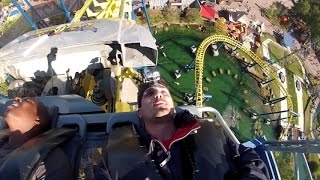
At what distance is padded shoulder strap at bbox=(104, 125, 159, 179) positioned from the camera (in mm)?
3383

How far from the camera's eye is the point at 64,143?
385 centimetres

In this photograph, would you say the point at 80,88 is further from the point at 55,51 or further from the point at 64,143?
the point at 64,143

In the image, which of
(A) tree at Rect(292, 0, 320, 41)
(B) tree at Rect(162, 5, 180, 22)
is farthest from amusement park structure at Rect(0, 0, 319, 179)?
(A) tree at Rect(292, 0, 320, 41)

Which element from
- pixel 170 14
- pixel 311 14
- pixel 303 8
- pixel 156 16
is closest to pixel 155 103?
pixel 156 16

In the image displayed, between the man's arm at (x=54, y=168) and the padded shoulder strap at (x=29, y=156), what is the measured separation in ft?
0.17

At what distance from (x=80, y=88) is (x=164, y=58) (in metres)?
12.1

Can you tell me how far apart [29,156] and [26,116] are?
75cm

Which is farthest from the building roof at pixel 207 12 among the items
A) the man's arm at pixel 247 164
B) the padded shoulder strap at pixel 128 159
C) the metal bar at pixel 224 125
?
the padded shoulder strap at pixel 128 159

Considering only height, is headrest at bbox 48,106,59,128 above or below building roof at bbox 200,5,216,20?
below

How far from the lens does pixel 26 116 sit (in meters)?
4.07

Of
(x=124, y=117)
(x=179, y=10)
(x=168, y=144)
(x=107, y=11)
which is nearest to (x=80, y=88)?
(x=124, y=117)

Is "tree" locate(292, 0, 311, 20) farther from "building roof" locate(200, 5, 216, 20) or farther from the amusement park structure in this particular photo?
the amusement park structure

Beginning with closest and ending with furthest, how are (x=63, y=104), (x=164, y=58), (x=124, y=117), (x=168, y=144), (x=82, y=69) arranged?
(x=168, y=144) → (x=124, y=117) → (x=63, y=104) → (x=82, y=69) → (x=164, y=58)

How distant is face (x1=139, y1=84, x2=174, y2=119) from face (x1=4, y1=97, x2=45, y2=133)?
1.18m
